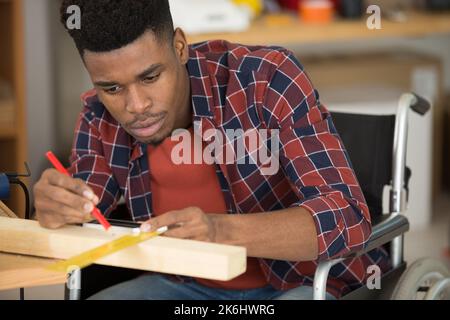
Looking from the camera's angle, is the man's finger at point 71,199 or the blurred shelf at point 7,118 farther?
the blurred shelf at point 7,118

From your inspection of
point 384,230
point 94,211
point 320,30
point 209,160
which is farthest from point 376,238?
point 320,30

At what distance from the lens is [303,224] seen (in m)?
1.49

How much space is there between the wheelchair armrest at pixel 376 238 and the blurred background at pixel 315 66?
1.46 meters

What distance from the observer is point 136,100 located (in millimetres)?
1522

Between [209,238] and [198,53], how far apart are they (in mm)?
531

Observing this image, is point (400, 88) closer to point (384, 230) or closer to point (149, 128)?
point (384, 230)

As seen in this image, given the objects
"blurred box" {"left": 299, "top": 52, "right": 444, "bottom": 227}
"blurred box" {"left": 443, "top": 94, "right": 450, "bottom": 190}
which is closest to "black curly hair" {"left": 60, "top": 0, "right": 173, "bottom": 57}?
"blurred box" {"left": 299, "top": 52, "right": 444, "bottom": 227}

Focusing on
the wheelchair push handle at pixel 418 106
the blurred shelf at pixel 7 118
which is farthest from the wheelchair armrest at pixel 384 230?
the blurred shelf at pixel 7 118

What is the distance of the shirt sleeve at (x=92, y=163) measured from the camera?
1.79m

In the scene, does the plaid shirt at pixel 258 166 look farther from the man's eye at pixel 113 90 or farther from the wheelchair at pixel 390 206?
the man's eye at pixel 113 90

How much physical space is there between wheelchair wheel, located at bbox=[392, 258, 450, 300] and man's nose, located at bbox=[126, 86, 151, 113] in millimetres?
598

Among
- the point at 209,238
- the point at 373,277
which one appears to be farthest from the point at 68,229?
the point at 373,277

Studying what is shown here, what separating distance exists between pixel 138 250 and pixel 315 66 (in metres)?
2.50

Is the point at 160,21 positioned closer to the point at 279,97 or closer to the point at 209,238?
the point at 279,97
